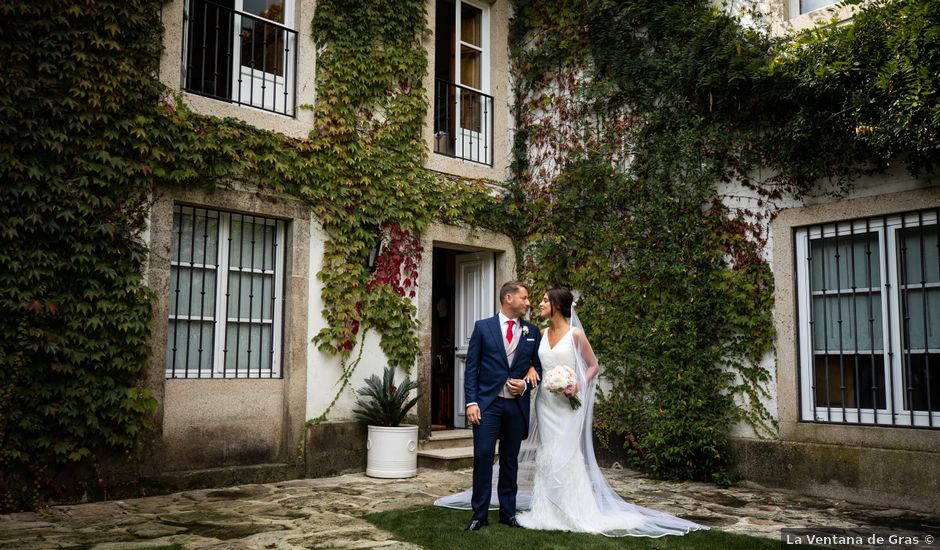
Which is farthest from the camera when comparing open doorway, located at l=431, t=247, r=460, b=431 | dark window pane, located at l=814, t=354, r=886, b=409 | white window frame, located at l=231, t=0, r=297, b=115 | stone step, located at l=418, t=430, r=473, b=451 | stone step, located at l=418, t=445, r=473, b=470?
open doorway, located at l=431, t=247, r=460, b=431

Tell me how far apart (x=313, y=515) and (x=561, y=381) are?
85.9 inches

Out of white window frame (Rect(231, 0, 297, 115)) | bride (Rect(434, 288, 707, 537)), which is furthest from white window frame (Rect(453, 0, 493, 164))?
bride (Rect(434, 288, 707, 537))

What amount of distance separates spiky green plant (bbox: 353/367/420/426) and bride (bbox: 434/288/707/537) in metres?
2.49

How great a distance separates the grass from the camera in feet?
15.0

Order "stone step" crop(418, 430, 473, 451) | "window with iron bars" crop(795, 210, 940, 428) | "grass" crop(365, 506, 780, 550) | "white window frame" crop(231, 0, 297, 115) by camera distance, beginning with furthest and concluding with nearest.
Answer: "stone step" crop(418, 430, 473, 451) → "white window frame" crop(231, 0, 297, 115) → "window with iron bars" crop(795, 210, 940, 428) → "grass" crop(365, 506, 780, 550)

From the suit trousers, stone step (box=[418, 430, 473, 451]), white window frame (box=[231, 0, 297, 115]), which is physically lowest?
stone step (box=[418, 430, 473, 451])

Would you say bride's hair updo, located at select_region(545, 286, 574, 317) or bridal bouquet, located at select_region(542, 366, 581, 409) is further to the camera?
bride's hair updo, located at select_region(545, 286, 574, 317)

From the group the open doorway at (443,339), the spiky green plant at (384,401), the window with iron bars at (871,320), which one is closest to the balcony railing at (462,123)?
the open doorway at (443,339)

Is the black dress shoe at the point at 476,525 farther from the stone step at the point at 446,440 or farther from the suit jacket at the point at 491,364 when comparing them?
the stone step at the point at 446,440

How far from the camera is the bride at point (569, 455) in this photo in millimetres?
5043

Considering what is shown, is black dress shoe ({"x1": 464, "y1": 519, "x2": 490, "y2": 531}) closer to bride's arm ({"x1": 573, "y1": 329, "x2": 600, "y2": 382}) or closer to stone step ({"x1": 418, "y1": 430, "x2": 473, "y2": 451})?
bride's arm ({"x1": 573, "y1": 329, "x2": 600, "y2": 382})

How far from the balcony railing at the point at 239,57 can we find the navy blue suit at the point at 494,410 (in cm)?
389

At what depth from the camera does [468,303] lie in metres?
9.65

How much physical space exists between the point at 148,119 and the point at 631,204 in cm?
498
